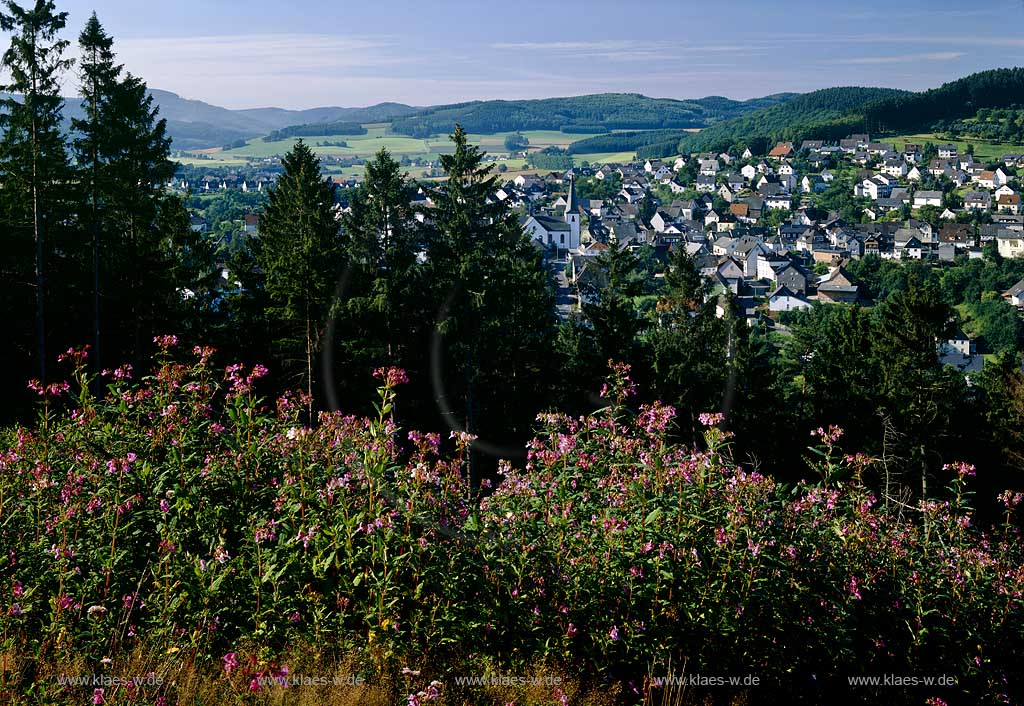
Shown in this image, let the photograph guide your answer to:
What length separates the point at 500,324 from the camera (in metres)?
18.5

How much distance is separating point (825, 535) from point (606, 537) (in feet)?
4.23

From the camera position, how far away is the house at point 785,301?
8575cm

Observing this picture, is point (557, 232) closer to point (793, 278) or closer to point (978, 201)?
point (793, 278)

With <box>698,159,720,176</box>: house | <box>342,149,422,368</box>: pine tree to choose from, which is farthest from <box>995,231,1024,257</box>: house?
<box>342,149,422,368</box>: pine tree

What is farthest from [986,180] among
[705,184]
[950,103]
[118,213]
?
[118,213]

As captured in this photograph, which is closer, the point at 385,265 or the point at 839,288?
the point at 385,265

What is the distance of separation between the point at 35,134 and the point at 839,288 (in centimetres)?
8462

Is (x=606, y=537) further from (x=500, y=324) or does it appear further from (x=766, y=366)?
(x=766, y=366)

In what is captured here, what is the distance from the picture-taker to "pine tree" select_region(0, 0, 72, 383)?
50.5 ft

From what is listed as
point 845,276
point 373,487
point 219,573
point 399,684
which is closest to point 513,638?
point 399,684

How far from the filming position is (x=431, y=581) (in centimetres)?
366

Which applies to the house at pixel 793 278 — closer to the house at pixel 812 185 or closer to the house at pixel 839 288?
the house at pixel 839 288

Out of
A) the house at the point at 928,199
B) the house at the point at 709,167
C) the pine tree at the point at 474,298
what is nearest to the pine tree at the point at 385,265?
the pine tree at the point at 474,298

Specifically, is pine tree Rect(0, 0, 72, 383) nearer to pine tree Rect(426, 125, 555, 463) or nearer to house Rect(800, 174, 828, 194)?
pine tree Rect(426, 125, 555, 463)
